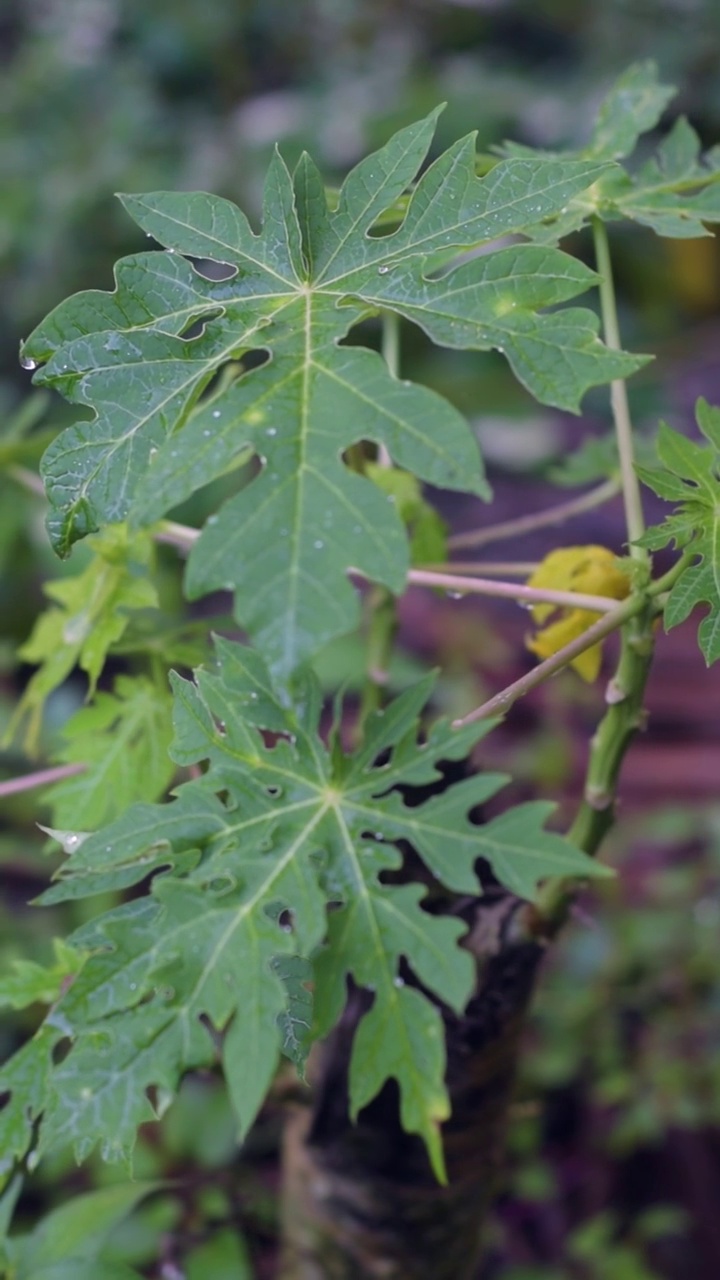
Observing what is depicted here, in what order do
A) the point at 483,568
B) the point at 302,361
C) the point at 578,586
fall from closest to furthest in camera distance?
the point at 302,361
the point at 578,586
the point at 483,568

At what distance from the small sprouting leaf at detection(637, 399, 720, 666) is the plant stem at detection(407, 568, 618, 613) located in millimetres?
67

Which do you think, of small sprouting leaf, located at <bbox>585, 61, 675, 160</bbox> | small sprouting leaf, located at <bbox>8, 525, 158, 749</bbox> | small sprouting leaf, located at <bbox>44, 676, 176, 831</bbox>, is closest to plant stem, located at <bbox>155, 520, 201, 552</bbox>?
small sprouting leaf, located at <bbox>8, 525, 158, 749</bbox>

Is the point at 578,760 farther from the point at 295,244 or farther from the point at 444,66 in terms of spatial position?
the point at 444,66

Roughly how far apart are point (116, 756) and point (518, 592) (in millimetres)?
348

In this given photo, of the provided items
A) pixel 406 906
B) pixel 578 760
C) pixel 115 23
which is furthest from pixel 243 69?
pixel 406 906

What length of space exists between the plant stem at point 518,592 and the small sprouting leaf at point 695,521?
0.22ft

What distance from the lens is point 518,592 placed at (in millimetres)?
797

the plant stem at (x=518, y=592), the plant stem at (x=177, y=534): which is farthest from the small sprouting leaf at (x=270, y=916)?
the plant stem at (x=177, y=534)

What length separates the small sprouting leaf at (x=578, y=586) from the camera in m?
0.88

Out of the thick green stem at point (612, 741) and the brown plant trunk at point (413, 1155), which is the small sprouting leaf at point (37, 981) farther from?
the thick green stem at point (612, 741)

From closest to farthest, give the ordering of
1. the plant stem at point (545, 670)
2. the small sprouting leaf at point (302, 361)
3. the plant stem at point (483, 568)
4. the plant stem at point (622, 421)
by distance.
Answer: the small sprouting leaf at point (302, 361) < the plant stem at point (545, 670) < the plant stem at point (622, 421) < the plant stem at point (483, 568)

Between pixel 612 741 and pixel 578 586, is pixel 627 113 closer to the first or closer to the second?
pixel 578 586

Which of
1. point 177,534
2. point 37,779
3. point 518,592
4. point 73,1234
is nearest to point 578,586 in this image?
point 518,592

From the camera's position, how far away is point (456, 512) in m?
3.13
